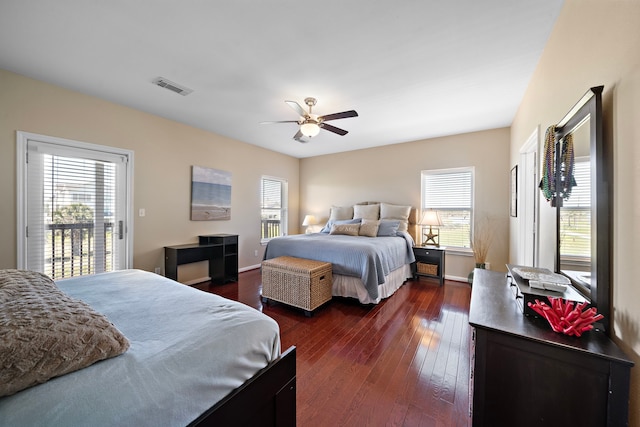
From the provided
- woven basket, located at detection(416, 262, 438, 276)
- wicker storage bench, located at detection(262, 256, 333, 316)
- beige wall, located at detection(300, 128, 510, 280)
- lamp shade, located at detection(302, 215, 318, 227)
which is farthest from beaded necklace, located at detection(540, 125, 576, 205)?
lamp shade, located at detection(302, 215, 318, 227)

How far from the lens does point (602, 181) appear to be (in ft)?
3.71

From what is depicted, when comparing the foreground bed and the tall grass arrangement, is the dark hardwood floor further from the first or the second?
the tall grass arrangement

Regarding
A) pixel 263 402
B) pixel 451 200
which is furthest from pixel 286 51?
pixel 451 200

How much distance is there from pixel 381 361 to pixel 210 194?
3.68 meters

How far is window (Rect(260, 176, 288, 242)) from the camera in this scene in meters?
5.52

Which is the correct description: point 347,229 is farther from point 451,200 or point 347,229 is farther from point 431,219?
point 451,200

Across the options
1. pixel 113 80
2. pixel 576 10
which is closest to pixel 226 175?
pixel 113 80

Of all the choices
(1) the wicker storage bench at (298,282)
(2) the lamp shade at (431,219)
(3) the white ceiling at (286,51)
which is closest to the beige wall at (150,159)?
(3) the white ceiling at (286,51)

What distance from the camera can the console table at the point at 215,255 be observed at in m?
3.80

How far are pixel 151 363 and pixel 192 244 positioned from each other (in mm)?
3660

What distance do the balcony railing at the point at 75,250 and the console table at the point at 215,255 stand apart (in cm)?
71

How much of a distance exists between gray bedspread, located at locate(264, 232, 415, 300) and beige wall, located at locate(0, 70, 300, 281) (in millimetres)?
1485

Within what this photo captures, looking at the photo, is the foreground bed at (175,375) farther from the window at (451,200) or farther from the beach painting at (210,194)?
the window at (451,200)

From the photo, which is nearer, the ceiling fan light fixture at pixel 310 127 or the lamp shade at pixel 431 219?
the ceiling fan light fixture at pixel 310 127
